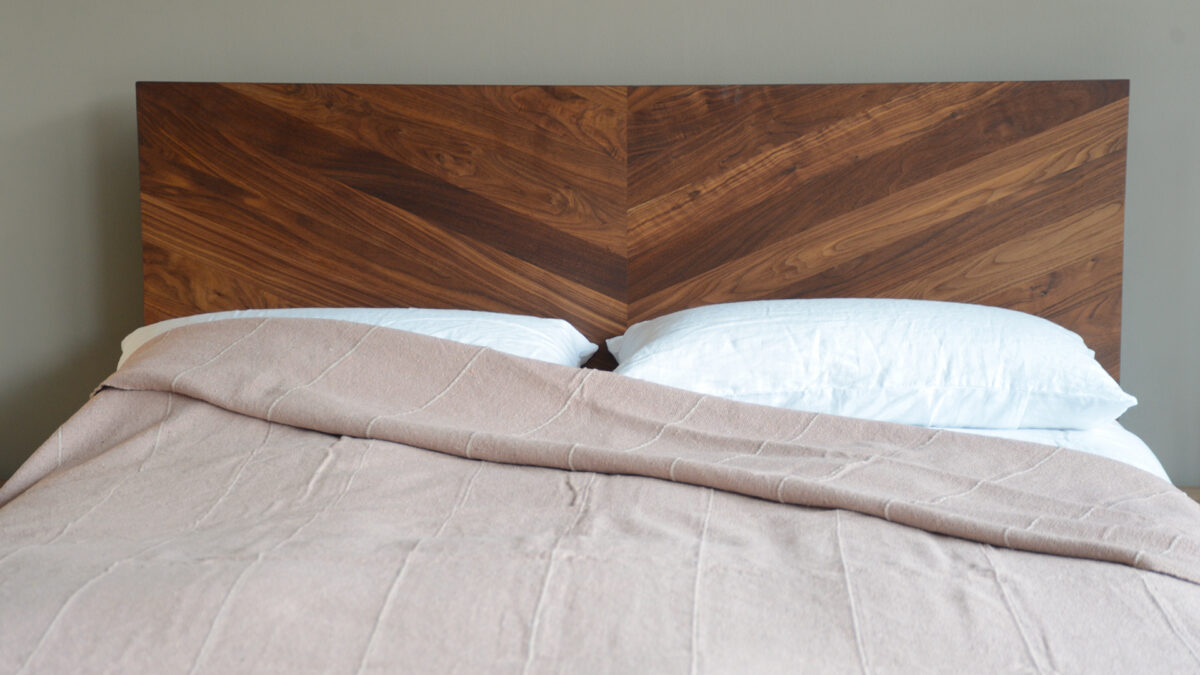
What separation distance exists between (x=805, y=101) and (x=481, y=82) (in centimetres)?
71

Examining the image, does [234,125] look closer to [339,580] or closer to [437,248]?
[437,248]

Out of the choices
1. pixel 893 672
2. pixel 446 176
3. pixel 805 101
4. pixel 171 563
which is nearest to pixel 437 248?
pixel 446 176

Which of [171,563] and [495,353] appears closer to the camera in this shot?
[171,563]

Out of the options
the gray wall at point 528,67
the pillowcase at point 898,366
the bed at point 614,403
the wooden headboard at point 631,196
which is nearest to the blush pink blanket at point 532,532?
the bed at point 614,403

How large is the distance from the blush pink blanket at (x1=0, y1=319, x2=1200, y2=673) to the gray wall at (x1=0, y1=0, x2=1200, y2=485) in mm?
847

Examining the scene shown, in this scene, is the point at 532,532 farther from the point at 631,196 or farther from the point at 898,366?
the point at 631,196

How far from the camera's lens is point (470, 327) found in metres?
1.87

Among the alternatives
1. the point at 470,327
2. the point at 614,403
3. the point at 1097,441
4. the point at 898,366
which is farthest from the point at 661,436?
the point at 1097,441

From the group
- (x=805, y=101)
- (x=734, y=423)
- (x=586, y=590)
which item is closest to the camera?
(x=586, y=590)

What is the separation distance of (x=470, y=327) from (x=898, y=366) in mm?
772

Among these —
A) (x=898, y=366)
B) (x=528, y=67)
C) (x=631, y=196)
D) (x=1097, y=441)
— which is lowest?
(x=1097, y=441)

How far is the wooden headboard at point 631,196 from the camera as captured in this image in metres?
2.04

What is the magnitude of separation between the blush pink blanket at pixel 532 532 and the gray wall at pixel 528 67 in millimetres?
847

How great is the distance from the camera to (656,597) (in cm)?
90
